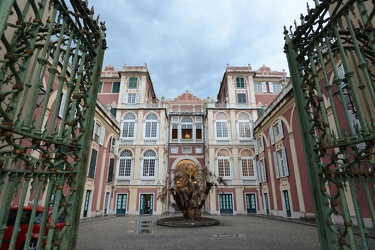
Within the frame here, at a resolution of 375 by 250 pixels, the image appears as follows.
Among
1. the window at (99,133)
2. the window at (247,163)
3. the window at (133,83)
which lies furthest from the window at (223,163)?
the window at (133,83)

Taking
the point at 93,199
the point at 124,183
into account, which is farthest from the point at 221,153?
the point at 93,199

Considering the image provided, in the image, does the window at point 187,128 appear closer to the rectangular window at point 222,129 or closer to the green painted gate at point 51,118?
the rectangular window at point 222,129

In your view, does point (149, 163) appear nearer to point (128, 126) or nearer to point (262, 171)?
point (128, 126)

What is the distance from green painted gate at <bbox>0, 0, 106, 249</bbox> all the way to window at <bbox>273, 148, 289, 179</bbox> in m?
17.3

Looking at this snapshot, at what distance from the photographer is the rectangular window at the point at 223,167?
24.9 metres

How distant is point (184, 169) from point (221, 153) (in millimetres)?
11051

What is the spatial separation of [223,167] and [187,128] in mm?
8506

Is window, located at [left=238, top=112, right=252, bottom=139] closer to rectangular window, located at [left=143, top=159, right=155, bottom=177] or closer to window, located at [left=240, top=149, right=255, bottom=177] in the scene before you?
window, located at [left=240, top=149, right=255, bottom=177]

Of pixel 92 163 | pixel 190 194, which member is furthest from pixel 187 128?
pixel 190 194

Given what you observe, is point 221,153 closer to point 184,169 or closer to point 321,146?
point 184,169

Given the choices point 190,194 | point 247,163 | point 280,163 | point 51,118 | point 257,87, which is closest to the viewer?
point 51,118

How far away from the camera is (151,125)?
88.1 ft

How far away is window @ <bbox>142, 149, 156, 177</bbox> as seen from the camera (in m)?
24.9

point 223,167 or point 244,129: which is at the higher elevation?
point 244,129
